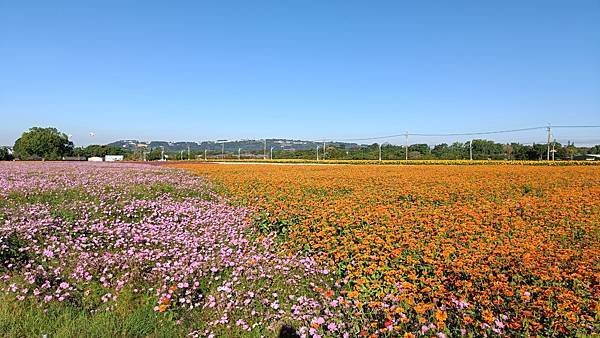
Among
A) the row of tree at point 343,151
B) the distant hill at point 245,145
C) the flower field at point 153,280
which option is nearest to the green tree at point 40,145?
the row of tree at point 343,151

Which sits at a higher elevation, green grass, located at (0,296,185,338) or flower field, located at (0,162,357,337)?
flower field, located at (0,162,357,337)

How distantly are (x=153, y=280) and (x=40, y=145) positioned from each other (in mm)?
77277

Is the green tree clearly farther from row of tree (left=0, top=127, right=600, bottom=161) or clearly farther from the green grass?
the green grass

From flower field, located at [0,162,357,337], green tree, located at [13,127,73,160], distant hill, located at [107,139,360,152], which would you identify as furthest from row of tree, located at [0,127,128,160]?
flower field, located at [0,162,357,337]

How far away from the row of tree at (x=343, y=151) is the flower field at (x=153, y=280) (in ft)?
164

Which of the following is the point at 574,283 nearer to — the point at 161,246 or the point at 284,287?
the point at 284,287

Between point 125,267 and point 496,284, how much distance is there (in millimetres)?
3509

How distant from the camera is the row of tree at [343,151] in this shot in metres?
57.9

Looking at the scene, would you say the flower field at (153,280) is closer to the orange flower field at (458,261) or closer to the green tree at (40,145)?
the orange flower field at (458,261)

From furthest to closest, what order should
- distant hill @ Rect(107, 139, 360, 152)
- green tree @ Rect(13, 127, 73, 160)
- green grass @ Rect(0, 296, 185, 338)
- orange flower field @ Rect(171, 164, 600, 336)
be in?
1. distant hill @ Rect(107, 139, 360, 152)
2. green tree @ Rect(13, 127, 73, 160)
3. green grass @ Rect(0, 296, 185, 338)
4. orange flower field @ Rect(171, 164, 600, 336)

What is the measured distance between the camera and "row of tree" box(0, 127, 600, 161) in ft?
190

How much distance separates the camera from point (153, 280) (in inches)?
170

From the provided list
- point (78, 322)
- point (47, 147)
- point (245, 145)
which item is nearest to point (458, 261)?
point (78, 322)

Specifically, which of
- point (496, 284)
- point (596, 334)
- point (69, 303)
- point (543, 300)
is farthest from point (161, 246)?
point (596, 334)
